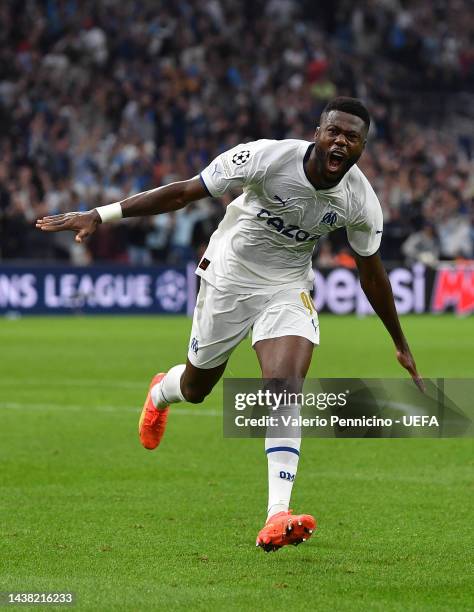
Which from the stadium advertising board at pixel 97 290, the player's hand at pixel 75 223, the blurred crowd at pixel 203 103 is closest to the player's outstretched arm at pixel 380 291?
the player's hand at pixel 75 223

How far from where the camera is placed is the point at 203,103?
29859 mm

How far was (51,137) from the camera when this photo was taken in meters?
27.2

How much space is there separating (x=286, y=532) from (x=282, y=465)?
0.50 meters

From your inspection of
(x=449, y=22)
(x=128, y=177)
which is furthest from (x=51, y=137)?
(x=449, y=22)

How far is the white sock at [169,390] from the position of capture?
304 inches

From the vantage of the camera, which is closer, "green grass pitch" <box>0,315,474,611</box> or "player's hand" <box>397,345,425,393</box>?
"green grass pitch" <box>0,315,474,611</box>

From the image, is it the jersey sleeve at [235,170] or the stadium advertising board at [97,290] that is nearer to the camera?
the jersey sleeve at [235,170]

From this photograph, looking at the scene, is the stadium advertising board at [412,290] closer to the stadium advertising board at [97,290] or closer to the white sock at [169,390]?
the stadium advertising board at [97,290]

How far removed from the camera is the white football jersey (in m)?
6.62

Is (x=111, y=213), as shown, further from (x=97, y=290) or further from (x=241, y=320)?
(x=97, y=290)

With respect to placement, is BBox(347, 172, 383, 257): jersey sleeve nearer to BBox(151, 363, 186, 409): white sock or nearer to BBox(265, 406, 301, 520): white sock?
BBox(265, 406, 301, 520): white sock

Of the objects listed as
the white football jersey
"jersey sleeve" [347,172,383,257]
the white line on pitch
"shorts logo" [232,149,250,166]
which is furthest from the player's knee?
the white line on pitch

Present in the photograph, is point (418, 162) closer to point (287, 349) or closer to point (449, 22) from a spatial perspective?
point (449, 22)

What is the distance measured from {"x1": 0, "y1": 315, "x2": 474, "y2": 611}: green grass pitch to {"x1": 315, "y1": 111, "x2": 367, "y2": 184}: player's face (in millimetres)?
1860
